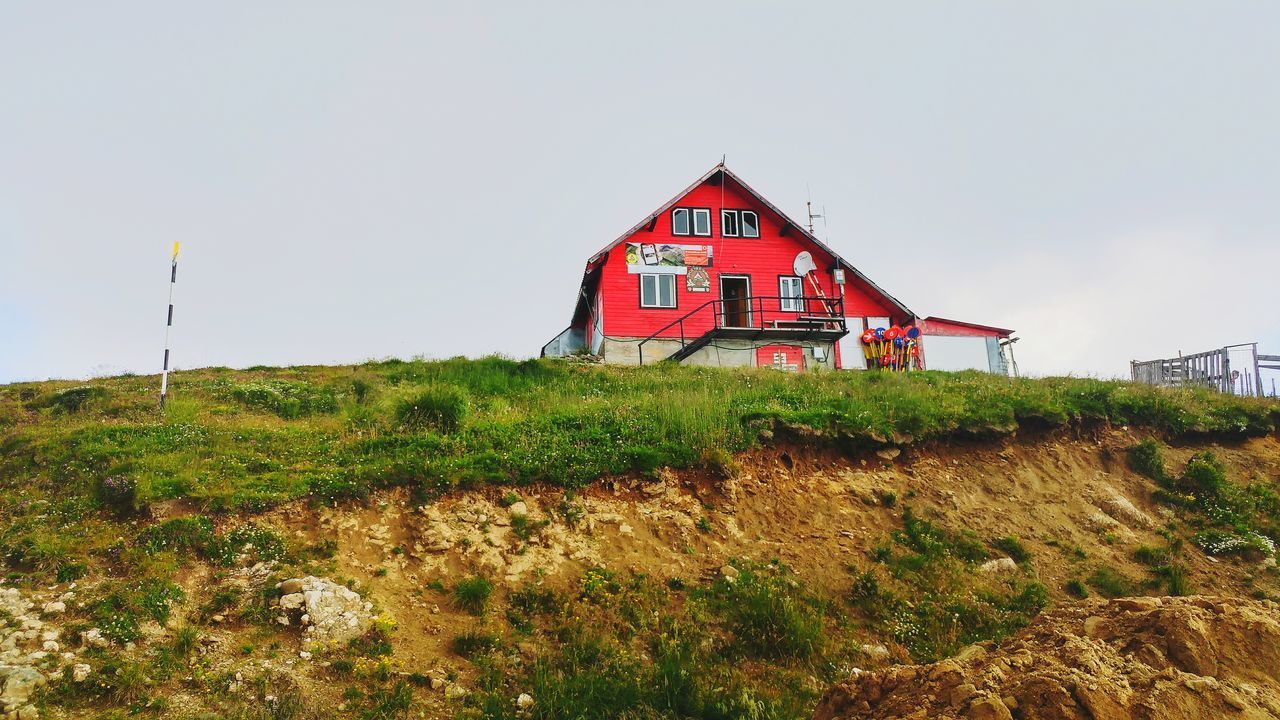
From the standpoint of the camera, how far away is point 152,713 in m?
8.05

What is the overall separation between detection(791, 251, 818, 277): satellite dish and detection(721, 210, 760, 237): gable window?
190cm

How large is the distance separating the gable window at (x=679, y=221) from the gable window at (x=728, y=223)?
1528mm

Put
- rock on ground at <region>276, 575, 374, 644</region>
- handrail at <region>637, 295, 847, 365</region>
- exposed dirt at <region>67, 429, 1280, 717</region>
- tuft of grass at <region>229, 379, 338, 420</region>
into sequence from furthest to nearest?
1. handrail at <region>637, 295, 847, 365</region>
2. tuft of grass at <region>229, 379, 338, 420</region>
3. exposed dirt at <region>67, 429, 1280, 717</region>
4. rock on ground at <region>276, 575, 374, 644</region>

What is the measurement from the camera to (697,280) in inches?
1222

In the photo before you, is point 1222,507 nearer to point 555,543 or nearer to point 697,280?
point 555,543

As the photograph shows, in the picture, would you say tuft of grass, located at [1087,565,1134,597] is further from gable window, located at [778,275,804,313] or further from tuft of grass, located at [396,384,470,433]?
gable window, located at [778,275,804,313]

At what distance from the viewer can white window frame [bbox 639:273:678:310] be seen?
30469mm

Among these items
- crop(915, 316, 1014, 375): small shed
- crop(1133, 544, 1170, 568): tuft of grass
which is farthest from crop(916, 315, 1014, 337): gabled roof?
crop(1133, 544, 1170, 568): tuft of grass

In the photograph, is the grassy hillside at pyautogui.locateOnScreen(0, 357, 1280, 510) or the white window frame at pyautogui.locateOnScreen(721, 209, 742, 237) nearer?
the grassy hillside at pyautogui.locateOnScreen(0, 357, 1280, 510)

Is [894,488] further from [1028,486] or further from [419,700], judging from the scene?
[419,700]

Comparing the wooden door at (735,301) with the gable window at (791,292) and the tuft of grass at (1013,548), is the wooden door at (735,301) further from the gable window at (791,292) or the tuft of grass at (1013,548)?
the tuft of grass at (1013,548)

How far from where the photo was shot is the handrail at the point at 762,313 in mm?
29984

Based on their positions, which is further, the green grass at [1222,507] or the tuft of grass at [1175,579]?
the green grass at [1222,507]

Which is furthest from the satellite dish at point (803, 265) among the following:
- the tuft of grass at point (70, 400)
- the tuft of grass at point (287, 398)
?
the tuft of grass at point (70, 400)
